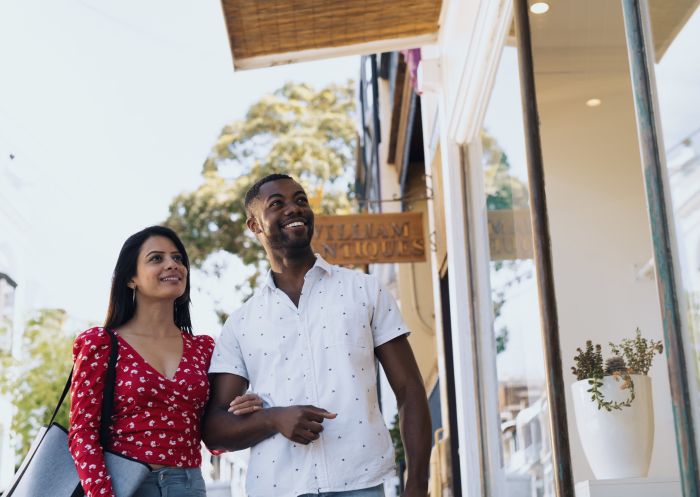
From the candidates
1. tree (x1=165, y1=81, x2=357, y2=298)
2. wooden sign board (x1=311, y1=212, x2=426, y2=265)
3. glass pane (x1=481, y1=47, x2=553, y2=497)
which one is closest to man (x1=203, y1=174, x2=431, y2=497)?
glass pane (x1=481, y1=47, x2=553, y2=497)

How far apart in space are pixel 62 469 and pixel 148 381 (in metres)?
0.34

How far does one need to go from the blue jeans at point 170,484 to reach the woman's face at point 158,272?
22.6 inches

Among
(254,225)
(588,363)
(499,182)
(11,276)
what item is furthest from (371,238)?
(11,276)

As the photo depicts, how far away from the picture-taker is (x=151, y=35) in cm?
1557

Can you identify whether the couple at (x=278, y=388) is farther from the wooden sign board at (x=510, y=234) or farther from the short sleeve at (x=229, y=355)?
the wooden sign board at (x=510, y=234)

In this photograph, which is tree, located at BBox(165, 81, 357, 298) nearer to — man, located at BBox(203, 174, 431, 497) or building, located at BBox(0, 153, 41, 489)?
building, located at BBox(0, 153, 41, 489)

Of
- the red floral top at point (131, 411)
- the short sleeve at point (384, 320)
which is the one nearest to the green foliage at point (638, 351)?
the short sleeve at point (384, 320)

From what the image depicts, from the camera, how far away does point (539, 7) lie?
12.4 feet

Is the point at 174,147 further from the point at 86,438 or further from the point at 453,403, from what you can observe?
the point at 86,438

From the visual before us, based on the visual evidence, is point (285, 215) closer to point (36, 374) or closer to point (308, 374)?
point (308, 374)

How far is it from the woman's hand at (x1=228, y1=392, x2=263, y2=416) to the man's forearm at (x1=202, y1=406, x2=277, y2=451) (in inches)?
0.6

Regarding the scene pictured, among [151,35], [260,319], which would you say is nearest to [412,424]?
[260,319]

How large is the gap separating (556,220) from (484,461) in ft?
5.09

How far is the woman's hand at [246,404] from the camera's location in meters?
2.60
